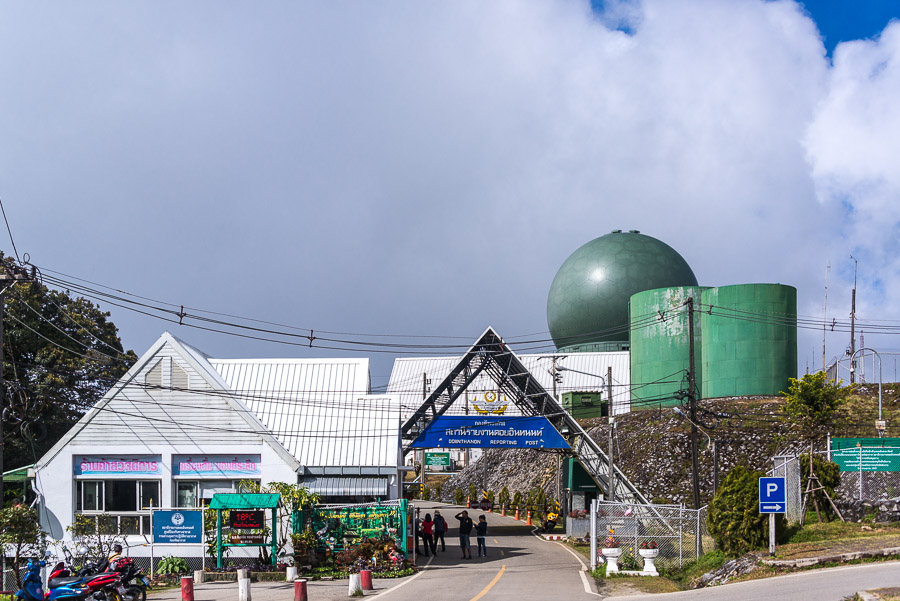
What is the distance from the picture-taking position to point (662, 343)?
5922cm

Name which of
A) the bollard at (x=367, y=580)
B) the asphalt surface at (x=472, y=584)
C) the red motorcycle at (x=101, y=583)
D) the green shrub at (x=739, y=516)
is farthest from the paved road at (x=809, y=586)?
the red motorcycle at (x=101, y=583)

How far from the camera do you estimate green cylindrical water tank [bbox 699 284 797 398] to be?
5397 centimetres

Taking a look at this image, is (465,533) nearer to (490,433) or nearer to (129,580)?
(490,433)

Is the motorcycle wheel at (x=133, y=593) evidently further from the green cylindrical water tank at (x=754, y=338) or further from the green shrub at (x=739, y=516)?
the green cylindrical water tank at (x=754, y=338)

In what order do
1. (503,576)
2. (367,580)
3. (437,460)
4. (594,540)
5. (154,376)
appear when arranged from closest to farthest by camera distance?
(367,580)
(503,576)
(594,540)
(154,376)
(437,460)

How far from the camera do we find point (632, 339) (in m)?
61.6

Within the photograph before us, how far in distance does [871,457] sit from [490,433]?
15446mm

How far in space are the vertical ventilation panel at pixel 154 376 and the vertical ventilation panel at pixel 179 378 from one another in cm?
49

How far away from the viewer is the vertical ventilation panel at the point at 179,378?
3297 centimetres

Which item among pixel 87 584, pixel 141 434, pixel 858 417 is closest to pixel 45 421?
pixel 141 434

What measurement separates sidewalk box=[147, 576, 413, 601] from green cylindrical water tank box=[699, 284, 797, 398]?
111 feet

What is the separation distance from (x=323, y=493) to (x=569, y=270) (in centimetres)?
4044

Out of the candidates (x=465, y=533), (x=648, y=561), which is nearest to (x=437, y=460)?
Result: (x=465, y=533)

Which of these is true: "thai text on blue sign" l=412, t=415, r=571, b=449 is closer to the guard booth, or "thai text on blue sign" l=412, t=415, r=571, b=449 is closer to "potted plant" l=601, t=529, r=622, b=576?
the guard booth
